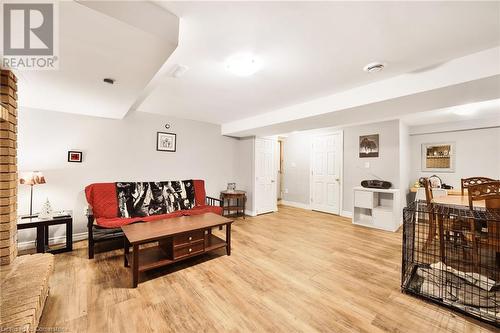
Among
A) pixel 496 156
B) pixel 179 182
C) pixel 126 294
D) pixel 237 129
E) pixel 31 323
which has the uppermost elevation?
pixel 237 129

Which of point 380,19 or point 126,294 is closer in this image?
point 380,19

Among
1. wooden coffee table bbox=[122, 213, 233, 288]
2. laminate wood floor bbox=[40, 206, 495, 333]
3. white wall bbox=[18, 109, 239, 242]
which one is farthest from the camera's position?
white wall bbox=[18, 109, 239, 242]

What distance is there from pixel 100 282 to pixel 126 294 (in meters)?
0.43

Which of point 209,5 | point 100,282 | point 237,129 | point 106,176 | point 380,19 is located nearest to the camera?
point 209,5

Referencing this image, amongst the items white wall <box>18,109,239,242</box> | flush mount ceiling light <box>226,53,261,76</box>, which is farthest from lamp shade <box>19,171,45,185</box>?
flush mount ceiling light <box>226,53,261,76</box>

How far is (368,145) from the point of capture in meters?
4.66

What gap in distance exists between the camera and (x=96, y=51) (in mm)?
1515

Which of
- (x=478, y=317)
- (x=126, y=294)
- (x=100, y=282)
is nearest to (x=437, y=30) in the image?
(x=478, y=317)

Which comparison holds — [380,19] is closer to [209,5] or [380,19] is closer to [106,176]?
[209,5]

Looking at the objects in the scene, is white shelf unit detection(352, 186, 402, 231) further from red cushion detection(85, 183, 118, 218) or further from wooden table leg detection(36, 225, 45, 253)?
wooden table leg detection(36, 225, 45, 253)

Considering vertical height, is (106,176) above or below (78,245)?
above

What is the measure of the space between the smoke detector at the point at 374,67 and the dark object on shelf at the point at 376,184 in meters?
2.87

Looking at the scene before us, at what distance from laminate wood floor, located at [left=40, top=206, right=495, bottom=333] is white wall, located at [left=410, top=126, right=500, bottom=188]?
3107 mm

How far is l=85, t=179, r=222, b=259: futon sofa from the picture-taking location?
287 cm
